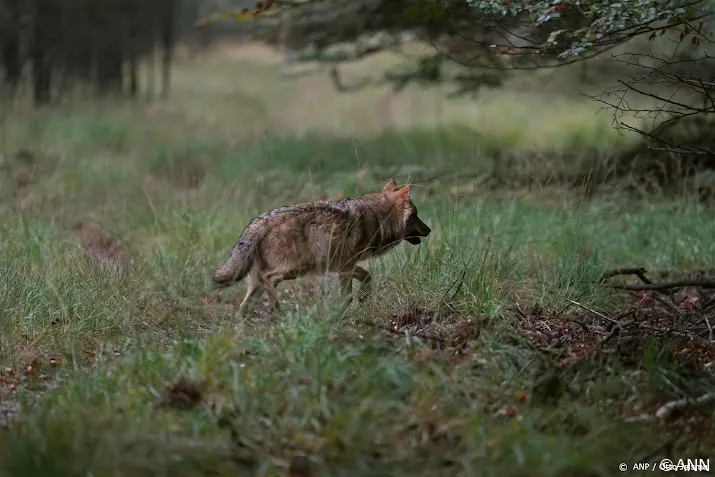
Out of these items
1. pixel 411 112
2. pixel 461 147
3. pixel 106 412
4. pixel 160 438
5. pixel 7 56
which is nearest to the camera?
pixel 160 438

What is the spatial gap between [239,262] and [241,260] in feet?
0.08

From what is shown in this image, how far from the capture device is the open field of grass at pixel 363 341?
183 inches

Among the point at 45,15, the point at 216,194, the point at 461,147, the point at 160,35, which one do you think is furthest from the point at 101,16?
the point at 216,194

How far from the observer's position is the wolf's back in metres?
7.57

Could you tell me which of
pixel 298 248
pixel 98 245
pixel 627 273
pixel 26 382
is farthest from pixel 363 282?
pixel 98 245

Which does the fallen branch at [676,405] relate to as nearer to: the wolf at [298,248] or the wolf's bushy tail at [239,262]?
the wolf at [298,248]

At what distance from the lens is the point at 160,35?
36.5 metres

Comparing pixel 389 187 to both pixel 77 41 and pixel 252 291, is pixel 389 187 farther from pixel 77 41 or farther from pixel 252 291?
pixel 77 41

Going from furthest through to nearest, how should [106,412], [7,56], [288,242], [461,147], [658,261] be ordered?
[7,56]
[461,147]
[658,261]
[288,242]
[106,412]

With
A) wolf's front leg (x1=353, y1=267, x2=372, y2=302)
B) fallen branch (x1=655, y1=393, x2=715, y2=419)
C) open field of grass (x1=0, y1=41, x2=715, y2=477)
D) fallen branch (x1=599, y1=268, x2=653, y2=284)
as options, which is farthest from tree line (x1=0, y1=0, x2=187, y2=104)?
fallen branch (x1=655, y1=393, x2=715, y2=419)

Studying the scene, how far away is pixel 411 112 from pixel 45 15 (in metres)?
10.7

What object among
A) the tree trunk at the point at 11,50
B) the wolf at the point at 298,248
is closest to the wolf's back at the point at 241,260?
the wolf at the point at 298,248

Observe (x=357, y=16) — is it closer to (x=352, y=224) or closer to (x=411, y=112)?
(x=352, y=224)

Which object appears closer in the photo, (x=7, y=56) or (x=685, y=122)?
(x=685, y=122)
